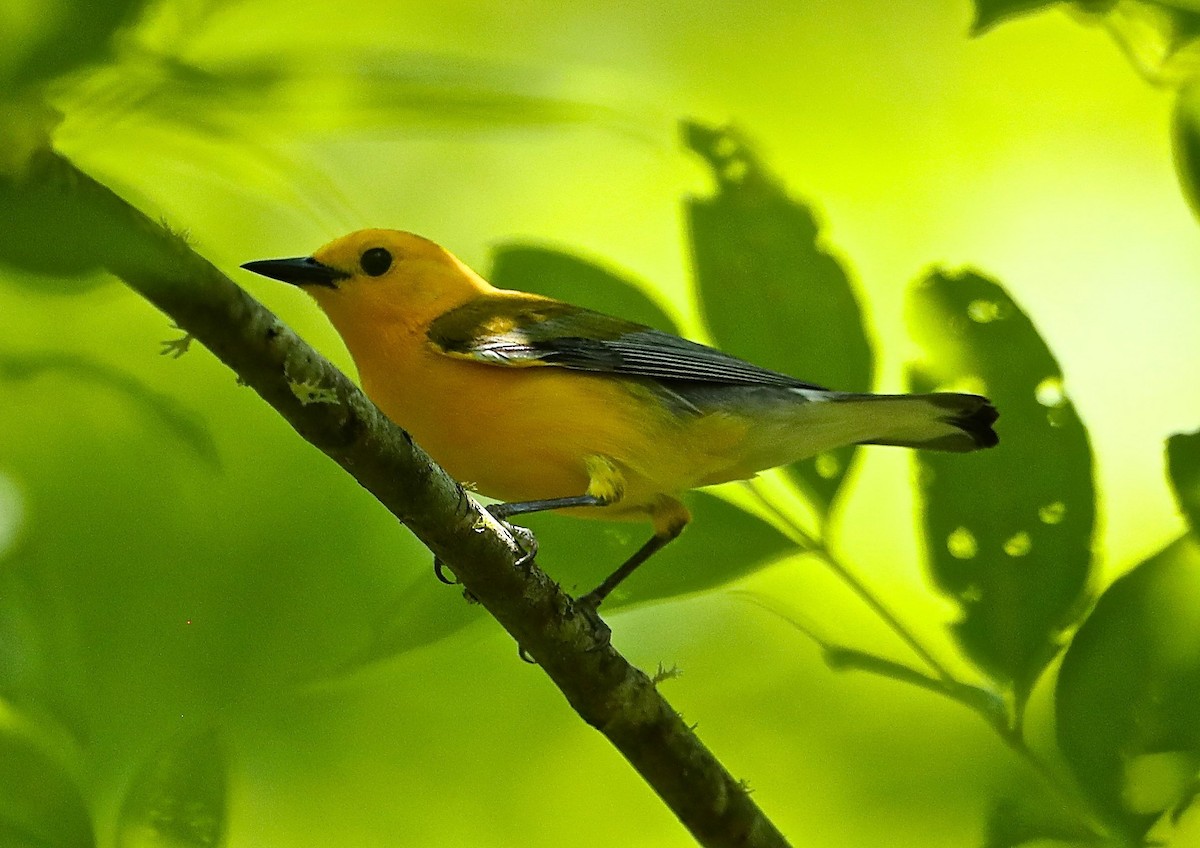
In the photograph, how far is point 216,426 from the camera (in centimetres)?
317

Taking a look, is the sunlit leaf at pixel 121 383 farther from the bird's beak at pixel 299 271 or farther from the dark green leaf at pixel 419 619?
the bird's beak at pixel 299 271

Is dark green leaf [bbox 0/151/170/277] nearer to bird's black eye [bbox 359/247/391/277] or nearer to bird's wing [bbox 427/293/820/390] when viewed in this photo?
bird's wing [bbox 427/293/820/390]

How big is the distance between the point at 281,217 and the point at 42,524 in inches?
70.3

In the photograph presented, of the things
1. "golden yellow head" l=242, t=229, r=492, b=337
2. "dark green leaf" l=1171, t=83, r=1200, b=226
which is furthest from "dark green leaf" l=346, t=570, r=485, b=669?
"golden yellow head" l=242, t=229, r=492, b=337

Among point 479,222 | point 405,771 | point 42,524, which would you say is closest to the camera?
point 42,524

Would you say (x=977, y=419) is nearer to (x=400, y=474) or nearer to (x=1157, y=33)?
(x=1157, y=33)

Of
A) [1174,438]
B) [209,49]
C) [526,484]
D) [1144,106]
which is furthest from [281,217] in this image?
[1144,106]

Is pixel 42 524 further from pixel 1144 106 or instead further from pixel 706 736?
pixel 1144 106

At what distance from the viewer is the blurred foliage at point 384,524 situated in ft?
5.97

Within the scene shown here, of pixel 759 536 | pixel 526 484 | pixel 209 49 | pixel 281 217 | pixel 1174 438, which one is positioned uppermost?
pixel 281 217

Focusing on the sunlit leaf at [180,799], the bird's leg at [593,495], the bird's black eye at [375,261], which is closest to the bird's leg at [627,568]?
the bird's leg at [593,495]

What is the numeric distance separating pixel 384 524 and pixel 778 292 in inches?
48.1

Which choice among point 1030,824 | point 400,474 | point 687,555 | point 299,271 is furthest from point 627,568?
point 299,271

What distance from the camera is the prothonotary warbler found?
400 centimetres
